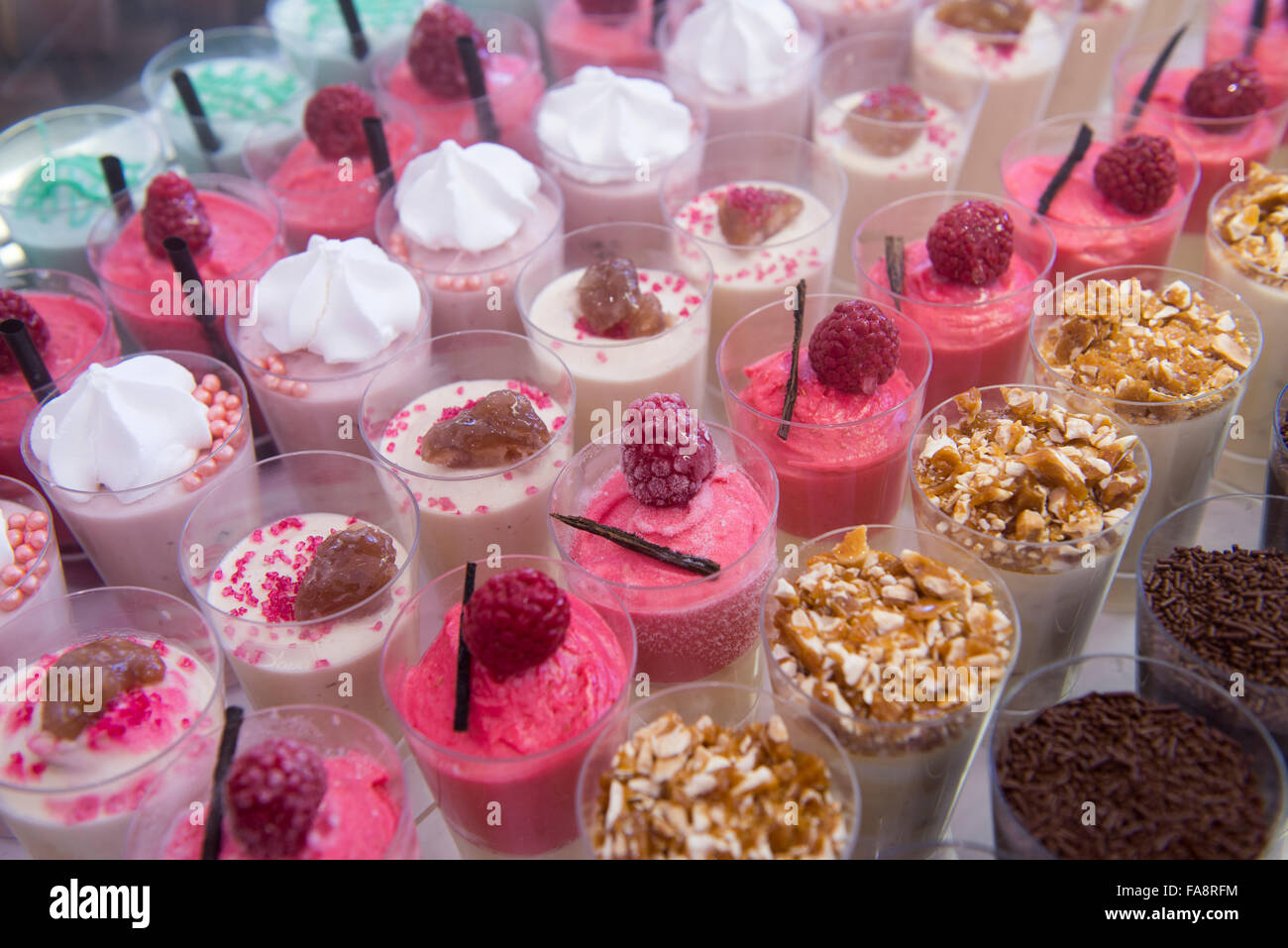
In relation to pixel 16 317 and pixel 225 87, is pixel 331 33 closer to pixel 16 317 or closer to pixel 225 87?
pixel 225 87

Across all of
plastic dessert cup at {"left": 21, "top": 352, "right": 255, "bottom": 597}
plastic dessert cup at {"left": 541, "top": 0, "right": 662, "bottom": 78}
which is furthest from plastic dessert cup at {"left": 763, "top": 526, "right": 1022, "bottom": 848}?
plastic dessert cup at {"left": 541, "top": 0, "right": 662, "bottom": 78}

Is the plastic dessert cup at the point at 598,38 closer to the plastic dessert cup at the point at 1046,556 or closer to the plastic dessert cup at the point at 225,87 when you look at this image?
the plastic dessert cup at the point at 225,87

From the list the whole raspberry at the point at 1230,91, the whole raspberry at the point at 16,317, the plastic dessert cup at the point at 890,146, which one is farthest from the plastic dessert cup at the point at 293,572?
the whole raspberry at the point at 1230,91

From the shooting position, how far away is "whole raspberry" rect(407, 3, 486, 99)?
2.93m

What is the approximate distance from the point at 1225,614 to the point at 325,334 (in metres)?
1.82

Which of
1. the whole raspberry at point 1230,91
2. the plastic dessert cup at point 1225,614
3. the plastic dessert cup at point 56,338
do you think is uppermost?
the whole raspberry at point 1230,91

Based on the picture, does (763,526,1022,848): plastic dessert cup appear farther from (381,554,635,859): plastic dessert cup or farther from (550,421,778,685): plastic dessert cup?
(381,554,635,859): plastic dessert cup

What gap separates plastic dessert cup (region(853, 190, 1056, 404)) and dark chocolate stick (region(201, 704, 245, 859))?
1.56m

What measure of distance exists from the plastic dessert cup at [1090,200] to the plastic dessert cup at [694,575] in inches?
43.3

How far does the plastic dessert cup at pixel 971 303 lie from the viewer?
89.4 inches

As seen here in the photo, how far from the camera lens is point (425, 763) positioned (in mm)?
1634

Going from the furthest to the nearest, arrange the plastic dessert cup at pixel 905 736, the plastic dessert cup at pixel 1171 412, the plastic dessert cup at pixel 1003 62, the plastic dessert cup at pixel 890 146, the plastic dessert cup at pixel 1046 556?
the plastic dessert cup at pixel 1003 62, the plastic dessert cup at pixel 890 146, the plastic dessert cup at pixel 1171 412, the plastic dessert cup at pixel 1046 556, the plastic dessert cup at pixel 905 736

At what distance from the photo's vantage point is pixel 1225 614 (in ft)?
5.46
